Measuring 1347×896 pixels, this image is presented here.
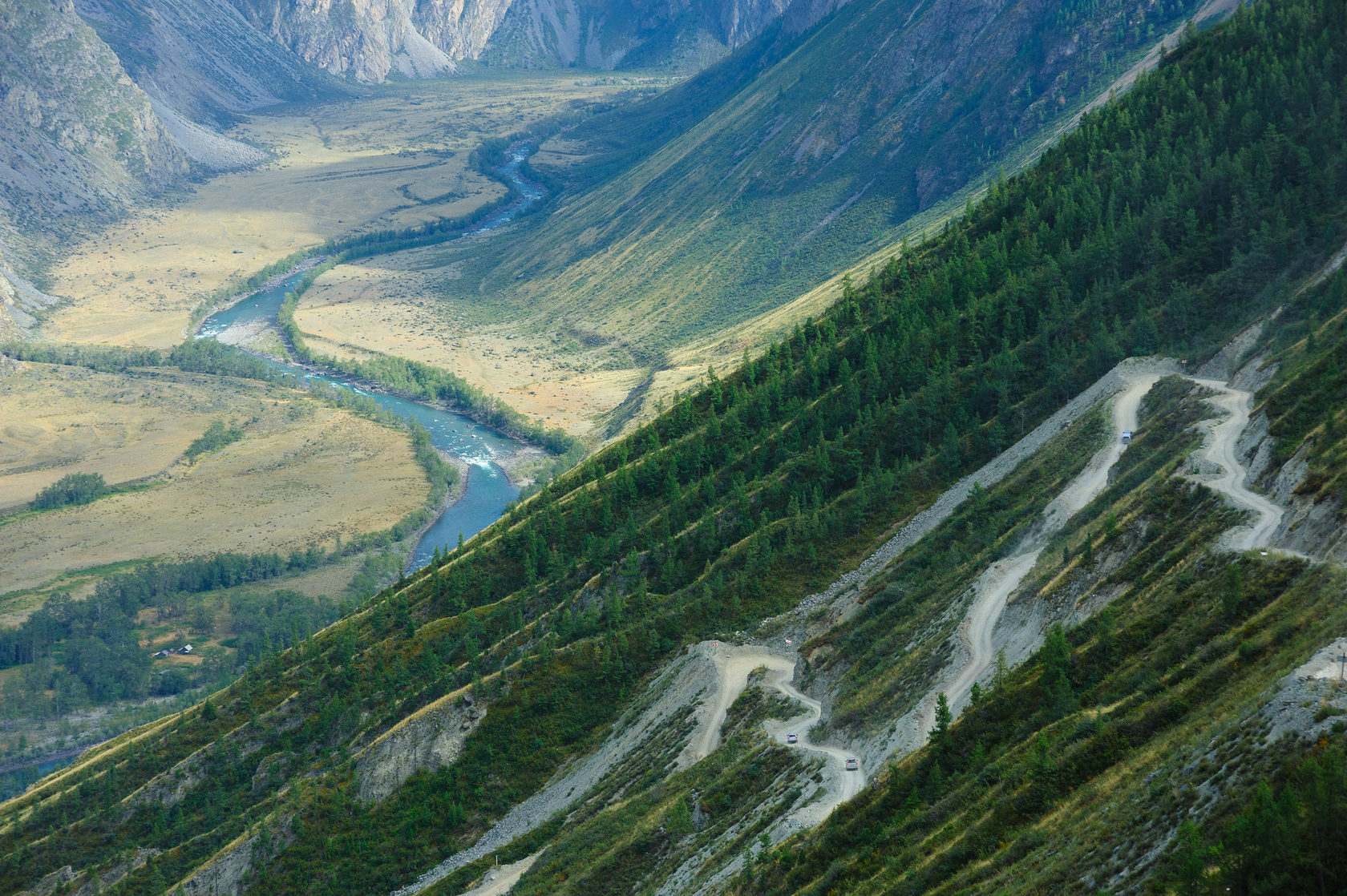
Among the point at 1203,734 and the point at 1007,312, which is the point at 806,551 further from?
the point at 1203,734

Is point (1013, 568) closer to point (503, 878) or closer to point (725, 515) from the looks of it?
point (503, 878)

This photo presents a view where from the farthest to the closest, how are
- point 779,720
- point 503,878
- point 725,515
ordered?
point 725,515 → point 503,878 → point 779,720

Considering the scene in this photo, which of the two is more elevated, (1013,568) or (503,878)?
(1013,568)

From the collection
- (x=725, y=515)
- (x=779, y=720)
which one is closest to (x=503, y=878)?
(x=779, y=720)

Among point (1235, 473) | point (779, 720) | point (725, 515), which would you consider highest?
point (725, 515)

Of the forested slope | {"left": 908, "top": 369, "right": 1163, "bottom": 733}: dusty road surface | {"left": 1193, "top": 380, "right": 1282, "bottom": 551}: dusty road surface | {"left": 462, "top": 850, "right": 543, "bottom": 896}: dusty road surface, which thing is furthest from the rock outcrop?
{"left": 1193, "top": 380, "right": 1282, "bottom": 551}: dusty road surface

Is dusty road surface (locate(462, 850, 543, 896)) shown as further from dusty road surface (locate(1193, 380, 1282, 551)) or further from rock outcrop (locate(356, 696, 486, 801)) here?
dusty road surface (locate(1193, 380, 1282, 551))

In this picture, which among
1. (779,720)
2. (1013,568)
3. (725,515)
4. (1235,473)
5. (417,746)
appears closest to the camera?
(1235,473)
